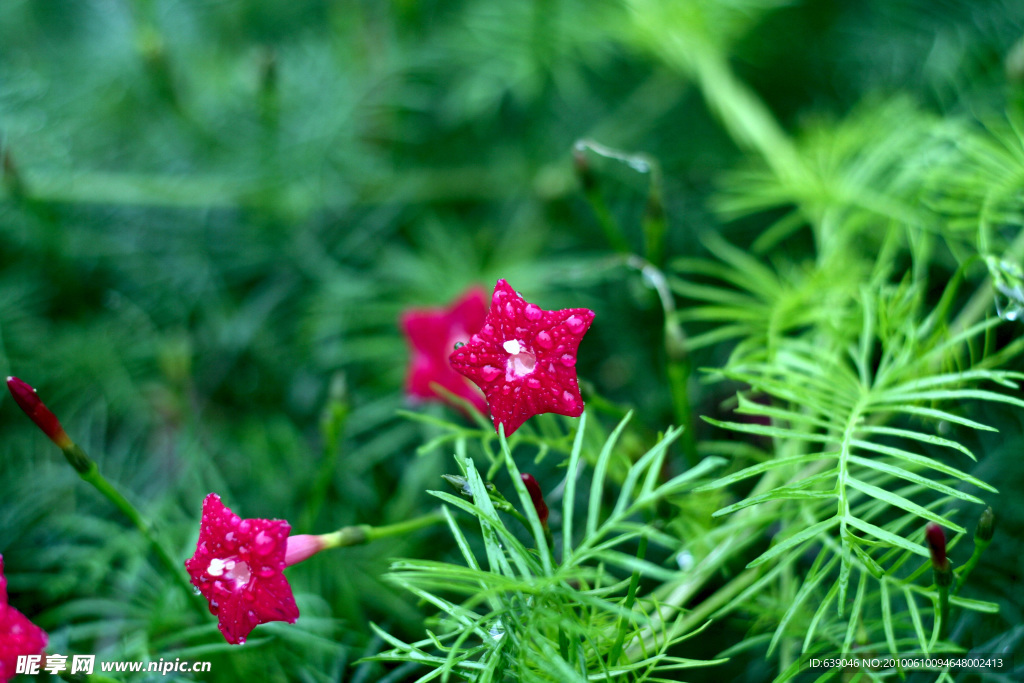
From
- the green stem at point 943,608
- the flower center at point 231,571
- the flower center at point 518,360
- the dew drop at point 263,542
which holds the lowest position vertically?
the green stem at point 943,608

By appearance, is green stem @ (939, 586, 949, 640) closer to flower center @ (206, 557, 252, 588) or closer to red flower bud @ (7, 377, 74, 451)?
flower center @ (206, 557, 252, 588)

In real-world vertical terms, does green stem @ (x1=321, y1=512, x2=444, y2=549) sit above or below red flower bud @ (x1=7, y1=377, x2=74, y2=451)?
below

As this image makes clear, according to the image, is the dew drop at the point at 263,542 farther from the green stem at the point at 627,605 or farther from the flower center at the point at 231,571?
the green stem at the point at 627,605

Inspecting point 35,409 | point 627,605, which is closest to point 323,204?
point 35,409

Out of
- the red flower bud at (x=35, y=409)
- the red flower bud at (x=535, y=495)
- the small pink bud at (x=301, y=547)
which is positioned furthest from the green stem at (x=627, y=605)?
the red flower bud at (x=35, y=409)

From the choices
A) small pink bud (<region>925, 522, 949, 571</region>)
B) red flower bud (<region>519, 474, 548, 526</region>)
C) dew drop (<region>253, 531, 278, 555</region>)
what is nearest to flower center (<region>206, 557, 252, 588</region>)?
dew drop (<region>253, 531, 278, 555</region>)

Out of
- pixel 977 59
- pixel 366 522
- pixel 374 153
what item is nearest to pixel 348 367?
pixel 366 522
